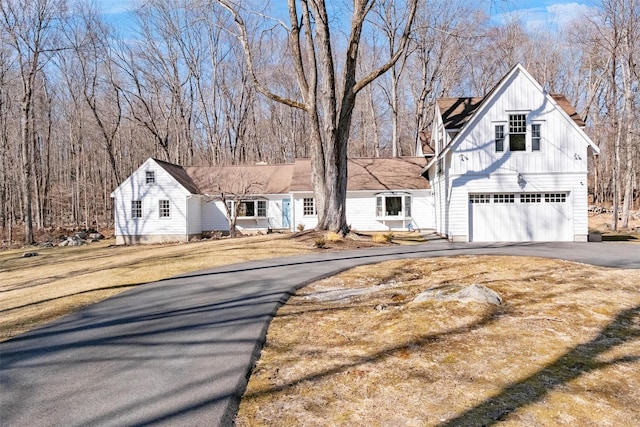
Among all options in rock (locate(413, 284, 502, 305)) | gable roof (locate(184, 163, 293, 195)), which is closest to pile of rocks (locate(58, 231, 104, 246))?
gable roof (locate(184, 163, 293, 195))

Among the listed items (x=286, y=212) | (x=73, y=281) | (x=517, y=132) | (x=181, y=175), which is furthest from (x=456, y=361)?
(x=181, y=175)

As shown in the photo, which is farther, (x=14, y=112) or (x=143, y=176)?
(x=14, y=112)

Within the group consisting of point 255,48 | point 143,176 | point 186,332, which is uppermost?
point 255,48

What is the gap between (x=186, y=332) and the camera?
5664mm

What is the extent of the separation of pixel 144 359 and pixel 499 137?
17.8 m

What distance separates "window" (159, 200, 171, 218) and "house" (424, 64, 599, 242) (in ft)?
57.3

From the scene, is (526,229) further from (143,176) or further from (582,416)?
(143,176)

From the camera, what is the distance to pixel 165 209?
1048 inches

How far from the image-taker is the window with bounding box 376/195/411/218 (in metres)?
25.6

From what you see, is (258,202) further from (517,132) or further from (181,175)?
(517,132)

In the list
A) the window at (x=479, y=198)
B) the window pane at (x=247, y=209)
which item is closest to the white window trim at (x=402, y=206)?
the window at (x=479, y=198)

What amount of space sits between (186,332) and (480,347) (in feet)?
12.3

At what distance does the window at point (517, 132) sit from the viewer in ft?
61.0

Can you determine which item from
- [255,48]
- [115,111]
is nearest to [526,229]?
[255,48]
